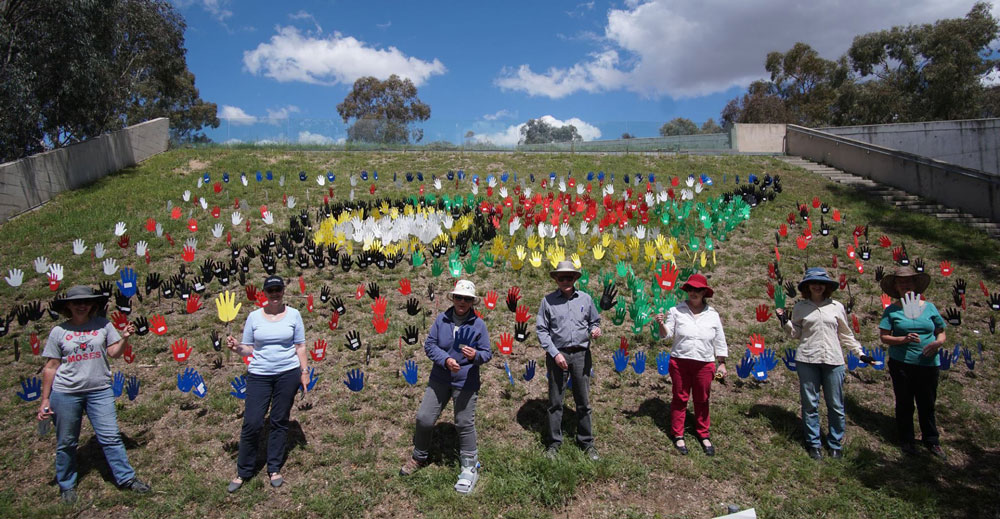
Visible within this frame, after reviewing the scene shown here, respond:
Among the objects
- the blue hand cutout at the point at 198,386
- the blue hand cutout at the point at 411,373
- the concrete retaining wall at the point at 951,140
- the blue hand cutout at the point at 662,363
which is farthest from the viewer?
the concrete retaining wall at the point at 951,140

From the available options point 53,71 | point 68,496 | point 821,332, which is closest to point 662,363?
point 821,332

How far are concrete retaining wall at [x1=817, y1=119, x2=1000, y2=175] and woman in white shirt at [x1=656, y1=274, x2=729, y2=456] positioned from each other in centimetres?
1707

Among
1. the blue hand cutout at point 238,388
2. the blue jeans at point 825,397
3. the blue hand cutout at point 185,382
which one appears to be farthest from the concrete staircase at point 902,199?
the blue hand cutout at point 185,382

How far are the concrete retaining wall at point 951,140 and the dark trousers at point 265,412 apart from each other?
20.2m

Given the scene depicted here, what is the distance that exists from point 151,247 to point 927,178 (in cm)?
1865

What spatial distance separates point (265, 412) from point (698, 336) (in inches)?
144

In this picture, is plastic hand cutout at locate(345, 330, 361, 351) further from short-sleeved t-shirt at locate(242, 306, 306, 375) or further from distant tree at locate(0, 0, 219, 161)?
distant tree at locate(0, 0, 219, 161)

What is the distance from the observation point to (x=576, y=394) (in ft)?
14.7

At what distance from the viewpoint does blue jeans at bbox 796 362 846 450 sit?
14.9 feet

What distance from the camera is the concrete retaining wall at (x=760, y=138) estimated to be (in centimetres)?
2244

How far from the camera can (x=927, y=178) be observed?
1414 cm

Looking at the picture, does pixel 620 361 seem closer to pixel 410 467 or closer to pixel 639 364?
pixel 639 364

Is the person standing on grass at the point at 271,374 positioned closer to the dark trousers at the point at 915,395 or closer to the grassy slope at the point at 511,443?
the grassy slope at the point at 511,443

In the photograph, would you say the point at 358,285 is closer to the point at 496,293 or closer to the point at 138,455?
the point at 496,293
